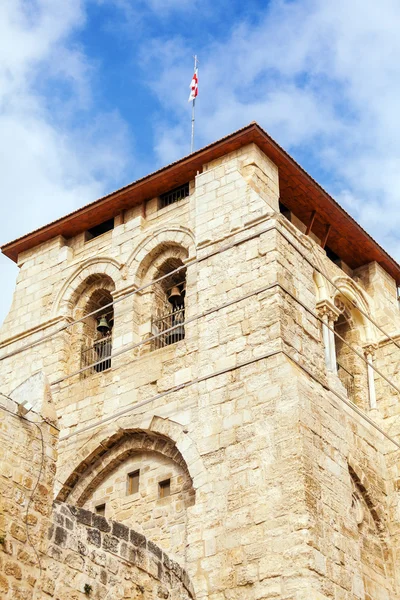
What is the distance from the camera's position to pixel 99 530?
30.7ft

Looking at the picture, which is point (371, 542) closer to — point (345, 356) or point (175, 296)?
point (345, 356)

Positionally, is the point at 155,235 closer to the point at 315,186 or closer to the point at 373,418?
the point at 315,186

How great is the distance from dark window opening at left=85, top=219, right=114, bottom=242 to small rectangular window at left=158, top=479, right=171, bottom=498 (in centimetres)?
563

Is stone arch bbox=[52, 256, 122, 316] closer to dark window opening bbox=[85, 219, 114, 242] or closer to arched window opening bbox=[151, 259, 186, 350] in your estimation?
dark window opening bbox=[85, 219, 114, 242]

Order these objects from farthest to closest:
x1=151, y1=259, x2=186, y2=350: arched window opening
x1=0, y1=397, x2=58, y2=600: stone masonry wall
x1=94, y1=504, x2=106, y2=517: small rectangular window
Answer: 1. x1=151, y1=259, x2=186, y2=350: arched window opening
2. x1=94, y1=504, x2=106, y2=517: small rectangular window
3. x1=0, y1=397, x2=58, y2=600: stone masonry wall

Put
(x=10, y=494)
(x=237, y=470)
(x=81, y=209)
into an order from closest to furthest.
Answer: (x=10, y=494) → (x=237, y=470) → (x=81, y=209)

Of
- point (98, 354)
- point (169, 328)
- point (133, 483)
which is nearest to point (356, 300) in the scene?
point (169, 328)

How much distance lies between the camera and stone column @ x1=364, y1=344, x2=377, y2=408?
53.5 feet

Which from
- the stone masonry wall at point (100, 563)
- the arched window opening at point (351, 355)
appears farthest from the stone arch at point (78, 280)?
the stone masonry wall at point (100, 563)

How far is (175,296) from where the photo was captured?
15953 mm

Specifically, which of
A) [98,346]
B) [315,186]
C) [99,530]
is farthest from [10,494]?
[315,186]

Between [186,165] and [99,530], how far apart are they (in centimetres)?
826

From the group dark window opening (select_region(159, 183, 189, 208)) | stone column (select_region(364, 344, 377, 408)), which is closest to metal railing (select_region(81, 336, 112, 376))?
dark window opening (select_region(159, 183, 189, 208))

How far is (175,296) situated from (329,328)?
2483 mm
